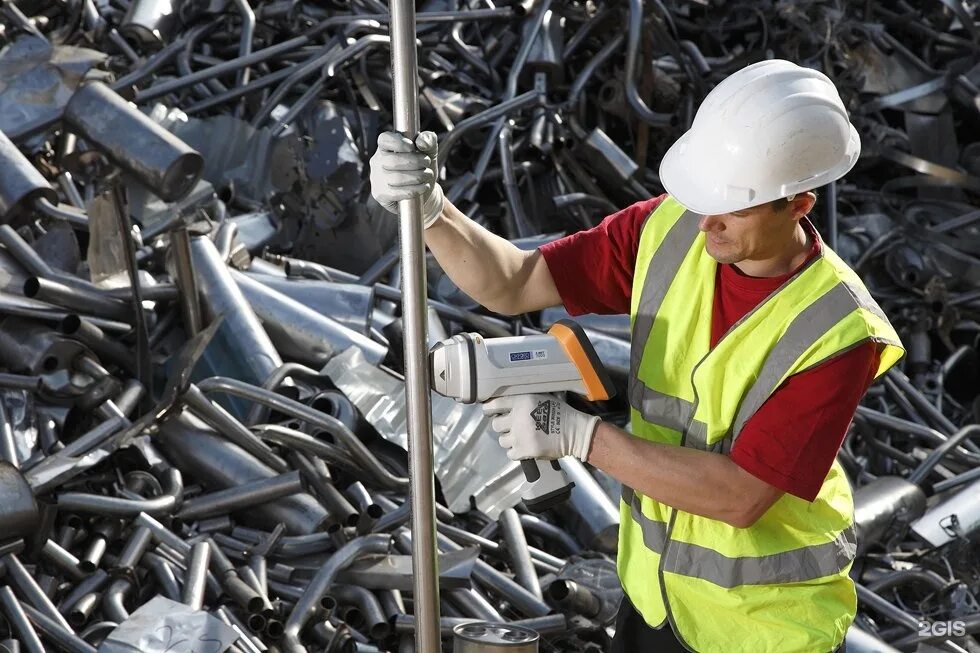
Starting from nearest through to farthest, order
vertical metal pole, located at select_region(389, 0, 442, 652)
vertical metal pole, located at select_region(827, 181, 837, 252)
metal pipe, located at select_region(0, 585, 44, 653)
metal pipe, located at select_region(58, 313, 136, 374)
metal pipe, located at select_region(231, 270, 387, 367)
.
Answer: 1. vertical metal pole, located at select_region(389, 0, 442, 652)
2. metal pipe, located at select_region(0, 585, 44, 653)
3. metal pipe, located at select_region(58, 313, 136, 374)
4. metal pipe, located at select_region(231, 270, 387, 367)
5. vertical metal pole, located at select_region(827, 181, 837, 252)

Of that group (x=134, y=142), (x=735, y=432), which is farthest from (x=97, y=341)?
(x=735, y=432)

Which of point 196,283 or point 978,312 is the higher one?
point 196,283

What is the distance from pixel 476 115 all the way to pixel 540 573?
2.35m

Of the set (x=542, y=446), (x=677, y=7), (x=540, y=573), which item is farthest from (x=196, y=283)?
(x=677, y=7)

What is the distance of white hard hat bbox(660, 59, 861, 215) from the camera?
1.92m

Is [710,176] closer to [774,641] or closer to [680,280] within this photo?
[680,280]

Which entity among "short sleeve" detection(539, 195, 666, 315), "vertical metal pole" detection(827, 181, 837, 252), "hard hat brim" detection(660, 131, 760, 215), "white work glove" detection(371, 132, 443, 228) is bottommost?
"vertical metal pole" detection(827, 181, 837, 252)

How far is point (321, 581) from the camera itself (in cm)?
311

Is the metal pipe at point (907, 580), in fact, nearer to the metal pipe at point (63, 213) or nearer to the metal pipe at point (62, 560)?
the metal pipe at point (62, 560)

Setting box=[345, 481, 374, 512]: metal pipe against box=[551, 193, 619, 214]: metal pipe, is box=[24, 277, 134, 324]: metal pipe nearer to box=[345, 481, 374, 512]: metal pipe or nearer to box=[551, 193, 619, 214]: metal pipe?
box=[345, 481, 374, 512]: metal pipe

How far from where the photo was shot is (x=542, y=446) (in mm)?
1979

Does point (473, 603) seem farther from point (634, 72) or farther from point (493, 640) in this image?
point (634, 72)

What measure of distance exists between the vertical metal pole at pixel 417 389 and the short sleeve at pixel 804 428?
0.51 meters

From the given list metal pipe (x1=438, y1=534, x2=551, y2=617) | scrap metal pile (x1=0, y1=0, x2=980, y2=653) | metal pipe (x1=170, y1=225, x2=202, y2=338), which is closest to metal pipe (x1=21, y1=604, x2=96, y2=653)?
scrap metal pile (x1=0, y1=0, x2=980, y2=653)
